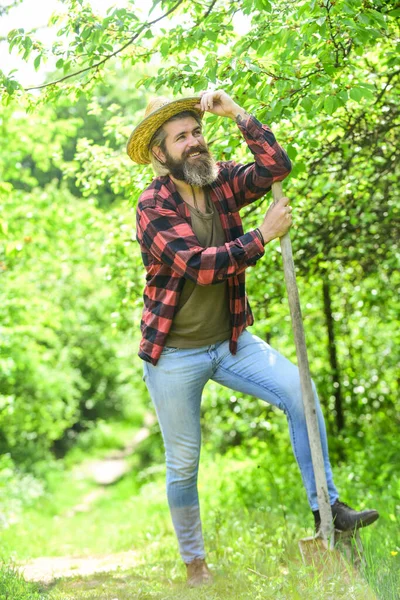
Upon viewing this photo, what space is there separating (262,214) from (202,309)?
5.82 feet

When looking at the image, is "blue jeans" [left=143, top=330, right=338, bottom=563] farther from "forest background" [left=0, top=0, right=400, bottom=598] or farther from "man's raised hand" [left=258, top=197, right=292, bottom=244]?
"forest background" [left=0, top=0, right=400, bottom=598]

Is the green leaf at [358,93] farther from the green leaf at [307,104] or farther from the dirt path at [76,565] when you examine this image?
the dirt path at [76,565]

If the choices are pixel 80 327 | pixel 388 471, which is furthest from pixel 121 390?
pixel 388 471

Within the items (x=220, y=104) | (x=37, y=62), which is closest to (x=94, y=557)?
(x=37, y=62)

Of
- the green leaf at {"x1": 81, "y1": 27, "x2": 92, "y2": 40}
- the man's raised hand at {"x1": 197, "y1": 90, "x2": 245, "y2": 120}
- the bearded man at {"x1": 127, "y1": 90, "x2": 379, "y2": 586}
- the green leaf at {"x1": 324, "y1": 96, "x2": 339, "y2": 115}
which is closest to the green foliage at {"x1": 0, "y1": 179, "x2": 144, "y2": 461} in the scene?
the green leaf at {"x1": 81, "y1": 27, "x2": 92, "y2": 40}

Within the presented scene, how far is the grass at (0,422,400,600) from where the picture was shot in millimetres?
3131

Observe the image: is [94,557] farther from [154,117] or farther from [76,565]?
[154,117]

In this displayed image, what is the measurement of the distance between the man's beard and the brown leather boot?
186 cm

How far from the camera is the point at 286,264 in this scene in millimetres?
3381

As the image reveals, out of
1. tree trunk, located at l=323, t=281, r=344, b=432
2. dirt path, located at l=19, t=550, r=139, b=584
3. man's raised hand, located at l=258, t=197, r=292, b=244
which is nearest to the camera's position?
man's raised hand, located at l=258, t=197, r=292, b=244

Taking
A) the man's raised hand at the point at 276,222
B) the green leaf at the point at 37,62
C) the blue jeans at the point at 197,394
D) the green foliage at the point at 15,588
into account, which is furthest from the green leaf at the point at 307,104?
the green foliage at the point at 15,588

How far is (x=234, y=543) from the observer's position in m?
4.54

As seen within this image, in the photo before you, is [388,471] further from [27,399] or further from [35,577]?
[27,399]

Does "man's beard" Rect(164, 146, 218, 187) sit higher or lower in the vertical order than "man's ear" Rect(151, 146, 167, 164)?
lower
